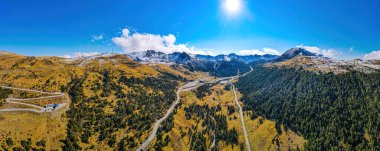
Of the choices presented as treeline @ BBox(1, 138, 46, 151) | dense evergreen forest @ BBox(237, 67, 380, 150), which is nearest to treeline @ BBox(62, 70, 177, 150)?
treeline @ BBox(1, 138, 46, 151)

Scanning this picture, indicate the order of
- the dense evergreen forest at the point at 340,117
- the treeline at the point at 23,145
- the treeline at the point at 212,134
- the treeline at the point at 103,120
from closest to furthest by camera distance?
1. the treeline at the point at 23,145
2. the dense evergreen forest at the point at 340,117
3. the treeline at the point at 103,120
4. the treeline at the point at 212,134

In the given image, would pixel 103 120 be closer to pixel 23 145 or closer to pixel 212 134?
pixel 23 145

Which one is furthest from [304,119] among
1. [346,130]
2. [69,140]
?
[69,140]

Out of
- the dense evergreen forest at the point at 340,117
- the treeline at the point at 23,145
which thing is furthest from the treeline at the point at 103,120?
the dense evergreen forest at the point at 340,117

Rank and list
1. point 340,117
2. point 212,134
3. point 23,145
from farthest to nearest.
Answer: point 212,134, point 340,117, point 23,145

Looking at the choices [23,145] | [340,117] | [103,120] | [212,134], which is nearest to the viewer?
[23,145]

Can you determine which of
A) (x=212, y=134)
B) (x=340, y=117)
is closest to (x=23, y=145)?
(x=212, y=134)

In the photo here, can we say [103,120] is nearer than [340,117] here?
No

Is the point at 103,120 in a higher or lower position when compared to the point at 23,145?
lower

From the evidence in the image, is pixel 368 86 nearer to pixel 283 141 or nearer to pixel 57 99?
pixel 283 141

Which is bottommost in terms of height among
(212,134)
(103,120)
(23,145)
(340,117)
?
(212,134)

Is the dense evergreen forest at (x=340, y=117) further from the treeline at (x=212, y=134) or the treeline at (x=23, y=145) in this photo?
the treeline at (x=23, y=145)
